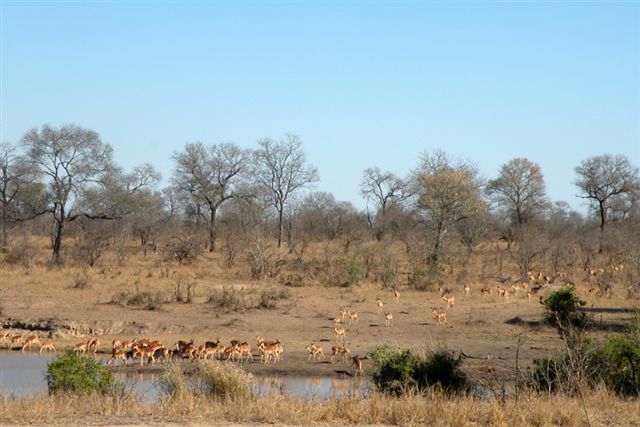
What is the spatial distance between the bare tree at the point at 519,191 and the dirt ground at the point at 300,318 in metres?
31.4

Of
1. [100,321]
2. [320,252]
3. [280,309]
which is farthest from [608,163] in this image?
[100,321]

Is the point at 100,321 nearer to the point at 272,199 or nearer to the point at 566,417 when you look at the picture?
the point at 566,417

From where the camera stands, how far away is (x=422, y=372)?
1565 centimetres

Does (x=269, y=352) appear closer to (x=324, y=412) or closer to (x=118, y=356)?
A: (x=118, y=356)

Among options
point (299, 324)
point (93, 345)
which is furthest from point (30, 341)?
point (299, 324)

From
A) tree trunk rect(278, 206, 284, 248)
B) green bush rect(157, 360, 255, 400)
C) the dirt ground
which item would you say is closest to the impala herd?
the dirt ground

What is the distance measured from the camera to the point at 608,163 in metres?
67.9

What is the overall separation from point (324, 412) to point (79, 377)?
4.38 metres

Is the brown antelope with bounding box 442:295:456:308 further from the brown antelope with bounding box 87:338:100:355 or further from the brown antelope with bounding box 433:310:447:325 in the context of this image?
the brown antelope with bounding box 87:338:100:355

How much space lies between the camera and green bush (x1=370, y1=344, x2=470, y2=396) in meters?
15.2

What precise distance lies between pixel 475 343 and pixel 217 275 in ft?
56.9

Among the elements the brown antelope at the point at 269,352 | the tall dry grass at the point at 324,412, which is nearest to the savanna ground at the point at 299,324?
the tall dry grass at the point at 324,412

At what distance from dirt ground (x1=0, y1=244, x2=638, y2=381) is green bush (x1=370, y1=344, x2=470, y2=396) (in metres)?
3.81

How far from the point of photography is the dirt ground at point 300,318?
22763mm
